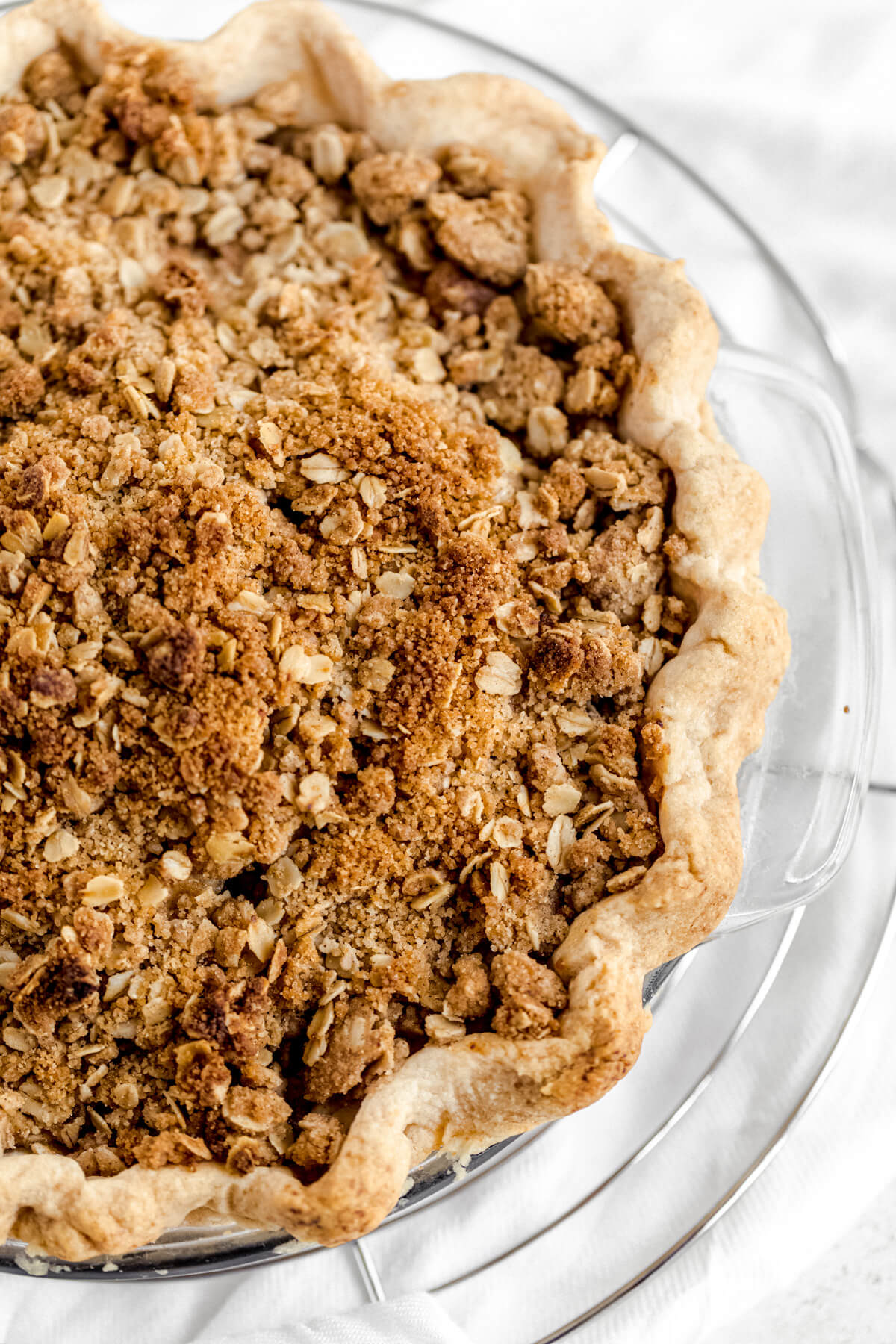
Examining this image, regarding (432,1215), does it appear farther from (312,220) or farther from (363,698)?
(312,220)

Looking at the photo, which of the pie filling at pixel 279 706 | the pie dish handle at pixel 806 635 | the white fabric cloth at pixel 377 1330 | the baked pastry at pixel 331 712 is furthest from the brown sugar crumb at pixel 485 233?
the white fabric cloth at pixel 377 1330

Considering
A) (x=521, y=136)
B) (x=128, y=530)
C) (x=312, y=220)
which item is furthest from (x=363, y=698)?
(x=521, y=136)

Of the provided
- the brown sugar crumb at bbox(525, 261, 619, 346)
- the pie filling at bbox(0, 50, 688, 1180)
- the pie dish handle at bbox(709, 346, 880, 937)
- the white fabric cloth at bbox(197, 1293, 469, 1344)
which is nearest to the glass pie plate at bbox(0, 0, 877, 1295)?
the pie dish handle at bbox(709, 346, 880, 937)

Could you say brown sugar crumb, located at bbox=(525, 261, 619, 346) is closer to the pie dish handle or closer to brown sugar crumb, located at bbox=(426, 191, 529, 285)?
brown sugar crumb, located at bbox=(426, 191, 529, 285)

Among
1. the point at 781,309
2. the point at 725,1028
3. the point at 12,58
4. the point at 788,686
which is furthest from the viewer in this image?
the point at 781,309

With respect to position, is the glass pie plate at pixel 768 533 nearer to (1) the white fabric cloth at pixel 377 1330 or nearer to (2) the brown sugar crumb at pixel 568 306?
(1) the white fabric cloth at pixel 377 1330

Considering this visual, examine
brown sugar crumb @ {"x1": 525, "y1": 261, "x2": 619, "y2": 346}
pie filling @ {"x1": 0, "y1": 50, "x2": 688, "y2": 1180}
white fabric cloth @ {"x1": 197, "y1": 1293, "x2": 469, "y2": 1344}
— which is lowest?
white fabric cloth @ {"x1": 197, "y1": 1293, "x2": 469, "y2": 1344}
